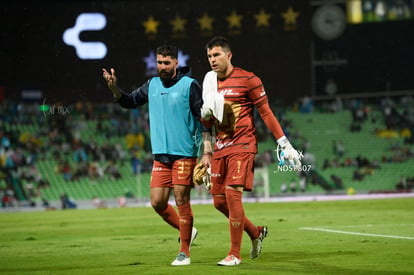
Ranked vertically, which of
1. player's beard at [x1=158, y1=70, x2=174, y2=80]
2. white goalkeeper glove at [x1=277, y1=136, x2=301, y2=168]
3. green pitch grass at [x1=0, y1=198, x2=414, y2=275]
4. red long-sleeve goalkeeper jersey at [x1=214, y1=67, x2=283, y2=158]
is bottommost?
green pitch grass at [x1=0, y1=198, x2=414, y2=275]

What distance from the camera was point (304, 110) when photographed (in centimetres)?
4569

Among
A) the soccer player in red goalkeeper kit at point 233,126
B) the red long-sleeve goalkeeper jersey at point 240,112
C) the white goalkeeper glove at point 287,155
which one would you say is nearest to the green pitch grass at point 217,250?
the soccer player in red goalkeeper kit at point 233,126

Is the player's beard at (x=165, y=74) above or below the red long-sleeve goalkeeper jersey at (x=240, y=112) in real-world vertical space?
above

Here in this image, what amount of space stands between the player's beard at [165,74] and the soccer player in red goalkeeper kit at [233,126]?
0.46 m

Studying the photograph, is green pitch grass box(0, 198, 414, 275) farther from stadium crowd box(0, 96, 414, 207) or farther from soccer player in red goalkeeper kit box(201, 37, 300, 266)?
stadium crowd box(0, 96, 414, 207)

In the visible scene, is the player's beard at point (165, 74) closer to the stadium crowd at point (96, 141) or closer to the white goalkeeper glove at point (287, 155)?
the white goalkeeper glove at point (287, 155)

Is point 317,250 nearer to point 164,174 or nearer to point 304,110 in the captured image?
point 164,174

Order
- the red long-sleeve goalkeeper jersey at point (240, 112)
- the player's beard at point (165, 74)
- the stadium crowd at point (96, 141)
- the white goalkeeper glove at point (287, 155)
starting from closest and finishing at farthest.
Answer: the white goalkeeper glove at point (287, 155) → the red long-sleeve goalkeeper jersey at point (240, 112) → the player's beard at point (165, 74) → the stadium crowd at point (96, 141)

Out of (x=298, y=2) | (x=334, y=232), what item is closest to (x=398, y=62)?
(x=298, y=2)

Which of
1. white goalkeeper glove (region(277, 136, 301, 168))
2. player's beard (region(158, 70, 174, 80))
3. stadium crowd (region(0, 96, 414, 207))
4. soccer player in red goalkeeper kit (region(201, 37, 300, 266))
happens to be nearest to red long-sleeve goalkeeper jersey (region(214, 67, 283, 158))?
soccer player in red goalkeeper kit (region(201, 37, 300, 266))

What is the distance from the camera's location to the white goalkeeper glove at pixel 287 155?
831 centimetres

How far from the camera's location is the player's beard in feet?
28.9

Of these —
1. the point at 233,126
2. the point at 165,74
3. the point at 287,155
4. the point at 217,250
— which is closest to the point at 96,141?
the point at 217,250

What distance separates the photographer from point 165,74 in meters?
8.83
